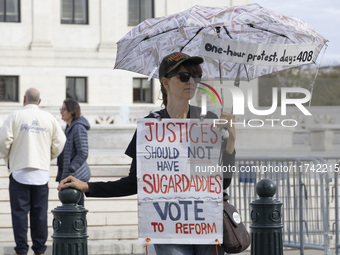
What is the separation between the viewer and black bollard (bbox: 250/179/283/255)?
21.1 ft

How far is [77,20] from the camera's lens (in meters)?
45.1

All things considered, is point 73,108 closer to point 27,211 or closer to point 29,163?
point 29,163

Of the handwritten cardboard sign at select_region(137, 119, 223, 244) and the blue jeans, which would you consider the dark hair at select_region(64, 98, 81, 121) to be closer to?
the handwritten cardboard sign at select_region(137, 119, 223, 244)

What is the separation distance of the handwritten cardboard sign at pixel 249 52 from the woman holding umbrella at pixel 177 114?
0.54 m

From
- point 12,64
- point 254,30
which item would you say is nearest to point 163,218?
point 254,30

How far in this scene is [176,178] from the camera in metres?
Answer: 5.13

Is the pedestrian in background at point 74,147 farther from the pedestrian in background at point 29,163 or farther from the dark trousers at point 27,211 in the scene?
the dark trousers at point 27,211

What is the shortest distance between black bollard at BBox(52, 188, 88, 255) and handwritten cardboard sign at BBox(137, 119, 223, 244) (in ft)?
1.75

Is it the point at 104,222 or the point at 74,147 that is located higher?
the point at 74,147

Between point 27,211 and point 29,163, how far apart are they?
1.72ft

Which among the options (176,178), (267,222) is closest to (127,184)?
(176,178)

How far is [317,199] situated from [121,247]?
2.30m

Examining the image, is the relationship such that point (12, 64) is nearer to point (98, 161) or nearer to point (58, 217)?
point (98, 161)

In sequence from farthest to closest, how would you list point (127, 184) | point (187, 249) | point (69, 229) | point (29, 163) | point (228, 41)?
point (29, 163), point (228, 41), point (69, 229), point (127, 184), point (187, 249)
